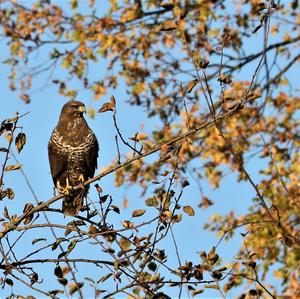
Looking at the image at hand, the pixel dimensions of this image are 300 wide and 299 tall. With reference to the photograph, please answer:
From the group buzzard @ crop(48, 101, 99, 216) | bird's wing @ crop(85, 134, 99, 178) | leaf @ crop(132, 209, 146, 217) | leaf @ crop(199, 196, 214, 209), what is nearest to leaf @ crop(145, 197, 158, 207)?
leaf @ crop(132, 209, 146, 217)

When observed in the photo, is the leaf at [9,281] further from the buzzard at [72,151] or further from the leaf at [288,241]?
the buzzard at [72,151]

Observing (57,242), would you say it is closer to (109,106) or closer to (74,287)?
(74,287)

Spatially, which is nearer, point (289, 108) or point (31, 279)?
point (31, 279)

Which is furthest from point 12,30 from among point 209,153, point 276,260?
point 276,260


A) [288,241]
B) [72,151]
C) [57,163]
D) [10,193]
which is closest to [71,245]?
[10,193]

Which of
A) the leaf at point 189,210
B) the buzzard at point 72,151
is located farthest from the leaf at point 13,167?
the buzzard at point 72,151

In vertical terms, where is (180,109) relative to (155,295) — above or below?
above

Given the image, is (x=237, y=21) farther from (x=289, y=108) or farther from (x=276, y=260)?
(x=276, y=260)

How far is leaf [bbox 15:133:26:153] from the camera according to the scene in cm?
383

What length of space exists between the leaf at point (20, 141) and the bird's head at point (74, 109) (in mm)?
2990

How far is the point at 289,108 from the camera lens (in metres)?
10.2

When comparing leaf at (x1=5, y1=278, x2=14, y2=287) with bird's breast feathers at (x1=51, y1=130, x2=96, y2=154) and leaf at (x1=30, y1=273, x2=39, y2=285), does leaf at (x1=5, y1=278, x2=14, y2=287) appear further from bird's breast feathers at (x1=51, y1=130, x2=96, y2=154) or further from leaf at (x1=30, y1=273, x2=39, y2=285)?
bird's breast feathers at (x1=51, y1=130, x2=96, y2=154)

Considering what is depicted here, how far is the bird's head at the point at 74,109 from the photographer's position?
6.85 metres

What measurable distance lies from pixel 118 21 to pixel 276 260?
13.2 feet
